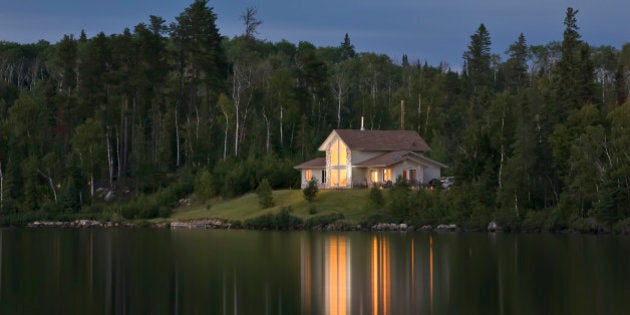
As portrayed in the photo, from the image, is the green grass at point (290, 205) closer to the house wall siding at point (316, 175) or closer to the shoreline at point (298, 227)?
the shoreline at point (298, 227)

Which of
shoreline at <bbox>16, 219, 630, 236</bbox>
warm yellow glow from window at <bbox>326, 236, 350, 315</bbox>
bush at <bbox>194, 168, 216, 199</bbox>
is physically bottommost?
warm yellow glow from window at <bbox>326, 236, 350, 315</bbox>

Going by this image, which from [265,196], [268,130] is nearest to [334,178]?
[265,196]

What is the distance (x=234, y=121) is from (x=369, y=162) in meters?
18.9

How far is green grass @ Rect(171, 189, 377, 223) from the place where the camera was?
72.9m

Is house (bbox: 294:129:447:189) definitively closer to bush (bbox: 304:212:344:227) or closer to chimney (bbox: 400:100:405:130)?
chimney (bbox: 400:100:405:130)

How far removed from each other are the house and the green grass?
11.5 feet

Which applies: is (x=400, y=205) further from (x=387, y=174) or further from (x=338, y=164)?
(x=338, y=164)

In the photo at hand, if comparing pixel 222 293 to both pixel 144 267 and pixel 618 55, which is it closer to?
pixel 144 267

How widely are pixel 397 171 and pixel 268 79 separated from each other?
29107mm

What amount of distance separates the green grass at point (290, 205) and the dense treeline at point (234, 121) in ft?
9.70

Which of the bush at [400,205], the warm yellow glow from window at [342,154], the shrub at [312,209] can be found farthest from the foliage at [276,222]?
the warm yellow glow from window at [342,154]

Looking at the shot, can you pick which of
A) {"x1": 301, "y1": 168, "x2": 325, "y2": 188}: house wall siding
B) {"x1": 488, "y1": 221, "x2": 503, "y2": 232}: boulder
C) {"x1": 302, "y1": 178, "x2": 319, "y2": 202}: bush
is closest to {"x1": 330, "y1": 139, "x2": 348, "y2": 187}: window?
{"x1": 301, "y1": 168, "x2": 325, "y2": 188}: house wall siding

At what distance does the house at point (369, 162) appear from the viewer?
80.2 metres

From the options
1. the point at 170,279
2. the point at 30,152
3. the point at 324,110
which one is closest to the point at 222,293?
the point at 170,279
